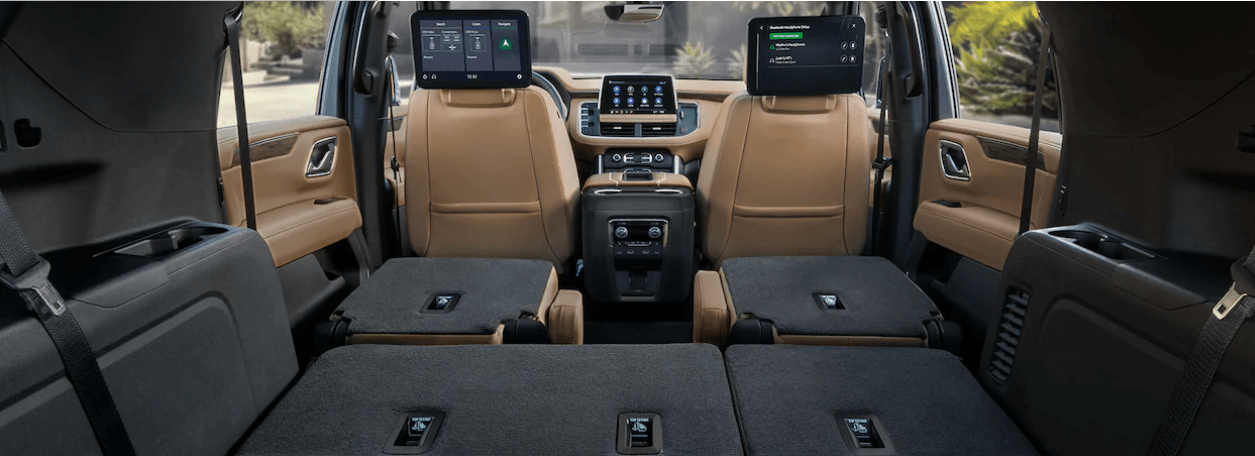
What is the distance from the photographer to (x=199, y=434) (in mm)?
1284

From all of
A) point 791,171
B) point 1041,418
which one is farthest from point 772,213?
point 1041,418

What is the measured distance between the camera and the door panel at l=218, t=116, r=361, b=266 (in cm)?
228

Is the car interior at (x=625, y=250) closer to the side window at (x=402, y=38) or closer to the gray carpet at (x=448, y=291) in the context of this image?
the gray carpet at (x=448, y=291)

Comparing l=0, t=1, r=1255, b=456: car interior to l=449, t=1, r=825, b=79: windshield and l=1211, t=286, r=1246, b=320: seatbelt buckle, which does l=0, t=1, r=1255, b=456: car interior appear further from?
l=449, t=1, r=825, b=79: windshield

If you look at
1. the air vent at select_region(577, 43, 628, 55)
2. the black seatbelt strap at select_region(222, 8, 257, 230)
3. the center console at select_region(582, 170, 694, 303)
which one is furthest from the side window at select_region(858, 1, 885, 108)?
the air vent at select_region(577, 43, 628, 55)

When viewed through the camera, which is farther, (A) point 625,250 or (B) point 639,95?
(B) point 639,95

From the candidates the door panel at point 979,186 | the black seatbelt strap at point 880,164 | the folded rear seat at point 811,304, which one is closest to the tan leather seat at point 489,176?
the folded rear seat at point 811,304

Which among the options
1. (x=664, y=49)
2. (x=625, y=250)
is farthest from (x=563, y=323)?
(x=664, y=49)

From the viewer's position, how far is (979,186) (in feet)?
8.30

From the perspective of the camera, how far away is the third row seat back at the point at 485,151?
2.67 metres

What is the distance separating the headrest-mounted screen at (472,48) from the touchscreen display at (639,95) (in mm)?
1396

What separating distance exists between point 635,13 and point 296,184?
1.42 metres

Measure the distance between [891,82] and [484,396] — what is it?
7.27 feet

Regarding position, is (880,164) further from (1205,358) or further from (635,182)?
(1205,358)
